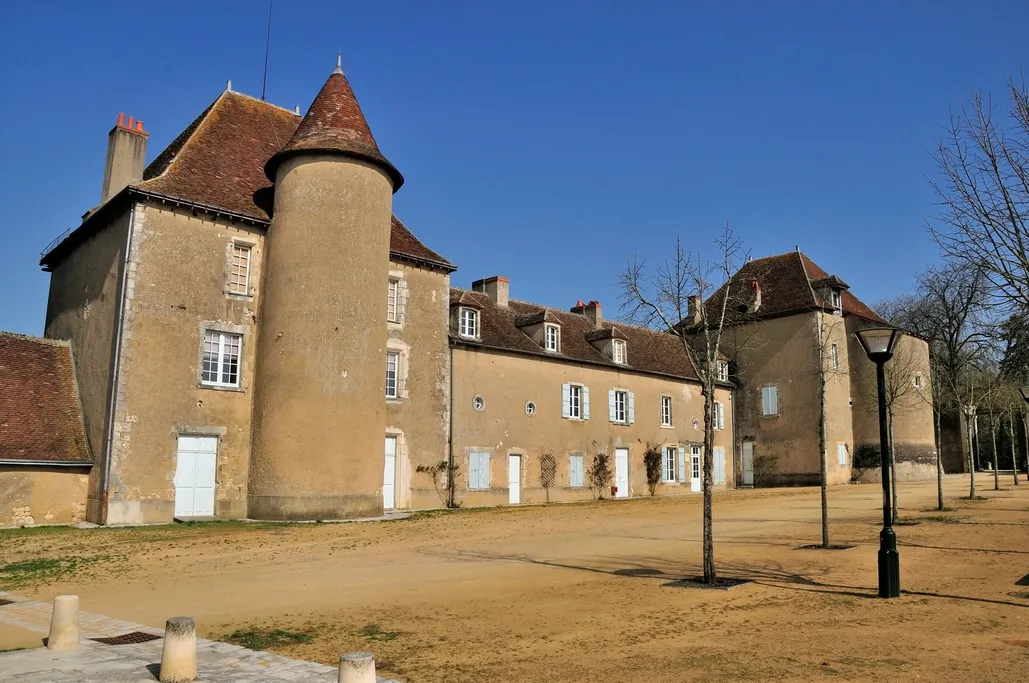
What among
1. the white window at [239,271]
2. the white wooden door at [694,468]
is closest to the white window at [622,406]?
the white wooden door at [694,468]

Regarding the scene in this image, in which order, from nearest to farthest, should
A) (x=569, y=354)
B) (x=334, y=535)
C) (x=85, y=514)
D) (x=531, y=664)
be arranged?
(x=531, y=664) → (x=334, y=535) → (x=85, y=514) → (x=569, y=354)

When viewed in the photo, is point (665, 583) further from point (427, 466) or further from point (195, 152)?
point (195, 152)

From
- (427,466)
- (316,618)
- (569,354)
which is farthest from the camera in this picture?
(569,354)

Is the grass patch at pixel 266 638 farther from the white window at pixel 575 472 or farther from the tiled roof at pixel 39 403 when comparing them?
the white window at pixel 575 472

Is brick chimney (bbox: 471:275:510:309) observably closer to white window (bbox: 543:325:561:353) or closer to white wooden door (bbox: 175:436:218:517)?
white window (bbox: 543:325:561:353)

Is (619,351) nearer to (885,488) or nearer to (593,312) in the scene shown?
(593,312)

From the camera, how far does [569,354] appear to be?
95.5ft

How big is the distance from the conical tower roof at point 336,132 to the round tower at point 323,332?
41mm

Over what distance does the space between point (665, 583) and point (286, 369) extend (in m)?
12.1

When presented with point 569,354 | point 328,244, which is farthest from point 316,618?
point 569,354

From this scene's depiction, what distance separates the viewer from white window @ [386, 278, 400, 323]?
23109 mm

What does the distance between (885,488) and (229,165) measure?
1861 cm

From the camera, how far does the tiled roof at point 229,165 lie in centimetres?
2002

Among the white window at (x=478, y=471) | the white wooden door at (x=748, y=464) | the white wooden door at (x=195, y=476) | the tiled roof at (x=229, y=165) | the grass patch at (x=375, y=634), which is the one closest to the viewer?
the grass patch at (x=375, y=634)
